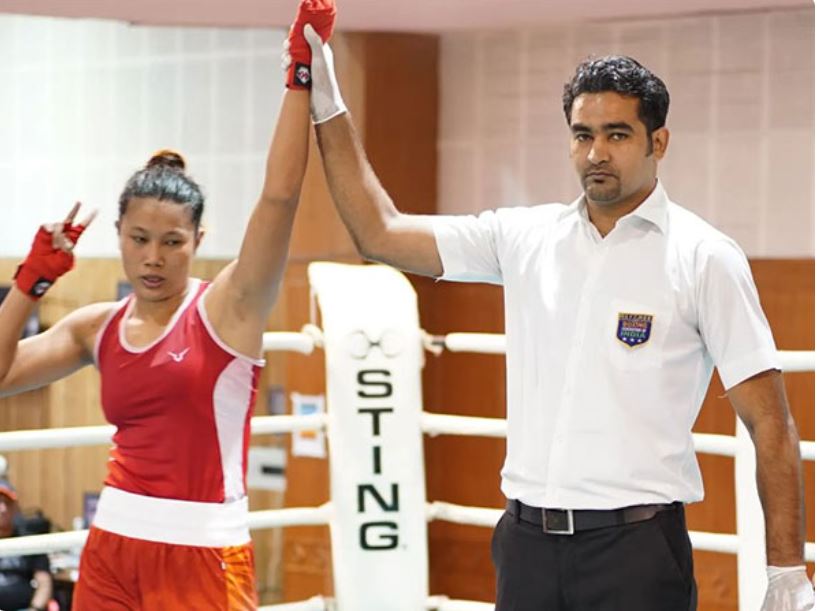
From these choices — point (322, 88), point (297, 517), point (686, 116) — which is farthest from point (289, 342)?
point (686, 116)

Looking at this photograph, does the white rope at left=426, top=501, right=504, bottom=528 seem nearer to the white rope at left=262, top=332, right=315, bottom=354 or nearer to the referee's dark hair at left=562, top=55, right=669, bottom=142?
the white rope at left=262, top=332, right=315, bottom=354

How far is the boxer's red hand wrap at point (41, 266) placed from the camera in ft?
10.2

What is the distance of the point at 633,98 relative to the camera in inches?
108

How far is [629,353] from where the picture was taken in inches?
106

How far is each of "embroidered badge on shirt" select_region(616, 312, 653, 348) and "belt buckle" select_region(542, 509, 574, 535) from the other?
11.8 inches

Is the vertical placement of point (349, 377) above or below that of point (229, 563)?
above

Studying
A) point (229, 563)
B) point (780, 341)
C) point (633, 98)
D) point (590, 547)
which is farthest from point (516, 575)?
point (780, 341)

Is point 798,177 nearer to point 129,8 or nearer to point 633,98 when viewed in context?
point 129,8

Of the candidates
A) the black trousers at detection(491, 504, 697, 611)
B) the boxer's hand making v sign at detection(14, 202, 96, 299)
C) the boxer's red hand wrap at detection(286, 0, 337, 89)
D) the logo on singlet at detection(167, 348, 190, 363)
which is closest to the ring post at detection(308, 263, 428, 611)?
the boxer's hand making v sign at detection(14, 202, 96, 299)

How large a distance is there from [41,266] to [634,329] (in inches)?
45.8

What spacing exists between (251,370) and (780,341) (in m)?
2.85

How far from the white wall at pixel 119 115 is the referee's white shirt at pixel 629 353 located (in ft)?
12.7

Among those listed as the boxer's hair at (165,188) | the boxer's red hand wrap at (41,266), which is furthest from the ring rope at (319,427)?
the boxer's hair at (165,188)

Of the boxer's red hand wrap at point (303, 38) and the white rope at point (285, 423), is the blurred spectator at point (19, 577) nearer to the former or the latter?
the white rope at point (285, 423)
